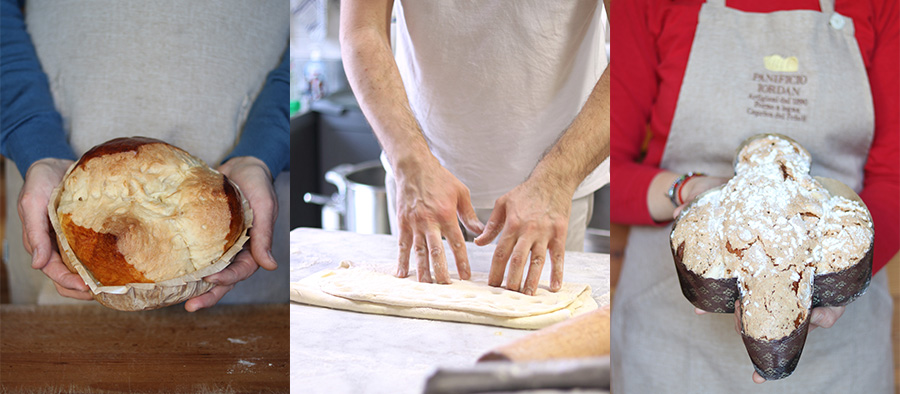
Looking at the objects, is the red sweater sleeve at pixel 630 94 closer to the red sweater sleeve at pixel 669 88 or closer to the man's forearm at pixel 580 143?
the red sweater sleeve at pixel 669 88

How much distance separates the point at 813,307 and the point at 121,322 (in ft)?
3.23

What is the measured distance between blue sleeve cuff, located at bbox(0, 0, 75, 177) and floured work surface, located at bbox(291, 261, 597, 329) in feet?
1.79

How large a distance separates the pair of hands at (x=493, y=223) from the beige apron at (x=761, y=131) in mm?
306

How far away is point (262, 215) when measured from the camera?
0.95 m

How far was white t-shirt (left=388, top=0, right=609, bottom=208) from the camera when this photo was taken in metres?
0.68

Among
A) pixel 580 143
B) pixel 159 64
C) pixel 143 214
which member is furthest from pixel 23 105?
pixel 580 143

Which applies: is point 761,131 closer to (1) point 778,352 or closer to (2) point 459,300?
(1) point 778,352

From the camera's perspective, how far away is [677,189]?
2.79 ft

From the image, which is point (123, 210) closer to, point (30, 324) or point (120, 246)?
point (120, 246)

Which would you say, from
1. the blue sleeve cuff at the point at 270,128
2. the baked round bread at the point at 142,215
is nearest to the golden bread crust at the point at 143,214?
the baked round bread at the point at 142,215

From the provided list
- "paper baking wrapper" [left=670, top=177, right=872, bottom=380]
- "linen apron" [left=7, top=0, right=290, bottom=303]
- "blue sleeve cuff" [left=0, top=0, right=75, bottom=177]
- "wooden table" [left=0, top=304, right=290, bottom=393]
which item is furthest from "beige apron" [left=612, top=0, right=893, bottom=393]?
"blue sleeve cuff" [left=0, top=0, right=75, bottom=177]

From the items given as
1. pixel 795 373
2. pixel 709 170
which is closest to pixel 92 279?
pixel 709 170

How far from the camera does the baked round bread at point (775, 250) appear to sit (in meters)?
0.70

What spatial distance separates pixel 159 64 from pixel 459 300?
65 cm
